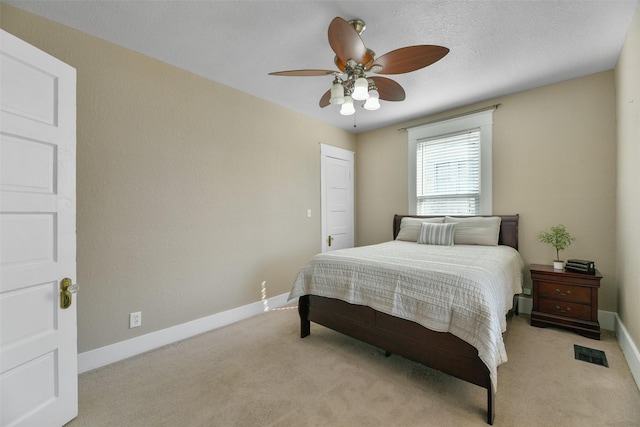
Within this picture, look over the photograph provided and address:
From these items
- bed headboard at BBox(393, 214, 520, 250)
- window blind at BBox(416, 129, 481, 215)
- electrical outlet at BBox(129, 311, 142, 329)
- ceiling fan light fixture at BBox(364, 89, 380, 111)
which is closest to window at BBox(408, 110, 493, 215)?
window blind at BBox(416, 129, 481, 215)

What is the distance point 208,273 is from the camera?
284cm

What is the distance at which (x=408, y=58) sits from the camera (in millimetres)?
1823

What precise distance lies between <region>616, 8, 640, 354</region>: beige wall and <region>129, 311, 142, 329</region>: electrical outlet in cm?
384

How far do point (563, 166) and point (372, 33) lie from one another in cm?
261

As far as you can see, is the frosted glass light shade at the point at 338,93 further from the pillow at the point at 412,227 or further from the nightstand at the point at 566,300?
the nightstand at the point at 566,300

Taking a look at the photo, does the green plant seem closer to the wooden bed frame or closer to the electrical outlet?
the wooden bed frame

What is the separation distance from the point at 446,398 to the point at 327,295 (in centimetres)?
107

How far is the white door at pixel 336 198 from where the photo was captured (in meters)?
4.21

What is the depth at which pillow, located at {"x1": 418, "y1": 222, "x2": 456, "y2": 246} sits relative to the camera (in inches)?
127

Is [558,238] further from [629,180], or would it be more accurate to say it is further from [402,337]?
[402,337]

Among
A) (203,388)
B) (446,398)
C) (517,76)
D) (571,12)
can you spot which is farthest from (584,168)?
Result: (203,388)

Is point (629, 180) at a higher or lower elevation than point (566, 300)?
higher

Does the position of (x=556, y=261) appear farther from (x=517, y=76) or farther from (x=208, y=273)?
(x=208, y=273)

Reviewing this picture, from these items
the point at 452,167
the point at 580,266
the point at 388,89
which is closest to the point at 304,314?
the point at 388,89
